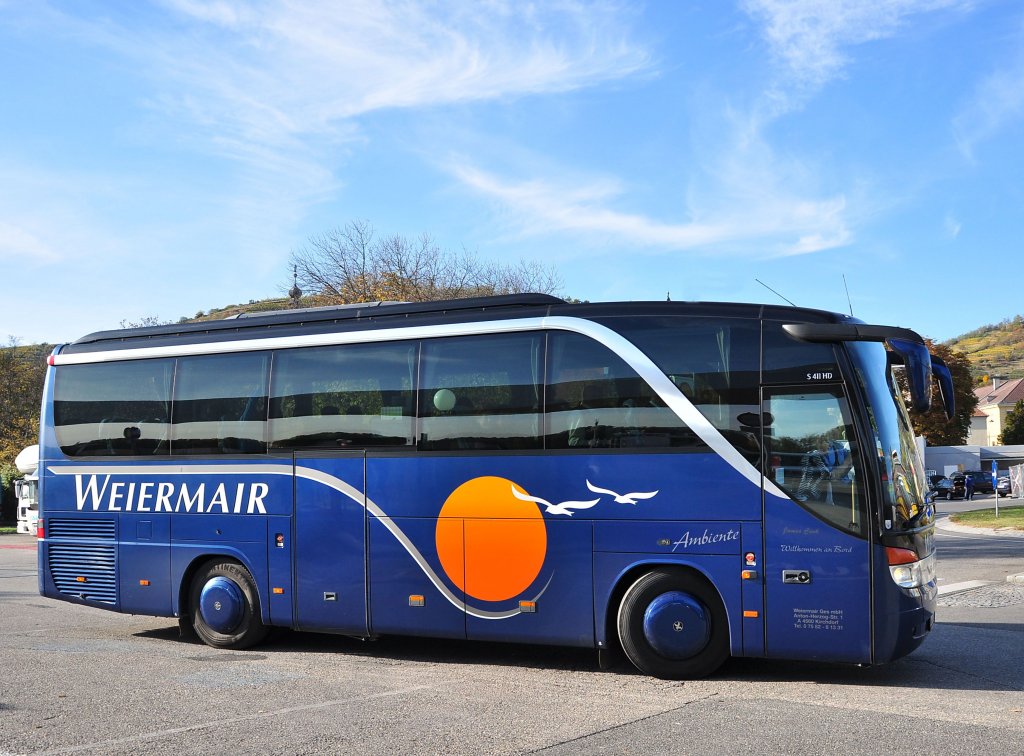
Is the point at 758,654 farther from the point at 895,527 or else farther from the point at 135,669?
the point at 135,669

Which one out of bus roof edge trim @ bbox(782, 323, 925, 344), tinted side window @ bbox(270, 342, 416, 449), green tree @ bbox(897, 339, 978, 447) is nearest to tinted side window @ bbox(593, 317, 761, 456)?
bus roof edge trim @ bbox(782, 323, 925, 344)

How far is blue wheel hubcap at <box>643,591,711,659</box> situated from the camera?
28.1 ft

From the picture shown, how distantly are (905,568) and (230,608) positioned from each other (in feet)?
22.6

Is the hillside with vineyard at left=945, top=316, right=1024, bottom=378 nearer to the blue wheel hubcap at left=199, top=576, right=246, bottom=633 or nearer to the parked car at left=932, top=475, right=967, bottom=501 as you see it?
the parked car at left=932, top=475, right=967, bottom=501

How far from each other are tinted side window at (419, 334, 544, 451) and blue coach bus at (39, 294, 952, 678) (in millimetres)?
23

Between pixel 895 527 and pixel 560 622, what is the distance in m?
3.02

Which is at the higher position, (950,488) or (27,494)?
(950,488)

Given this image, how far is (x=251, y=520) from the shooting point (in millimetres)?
10766

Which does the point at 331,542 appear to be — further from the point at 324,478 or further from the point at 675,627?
the point at 675,627

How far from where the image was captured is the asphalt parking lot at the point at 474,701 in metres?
6.48

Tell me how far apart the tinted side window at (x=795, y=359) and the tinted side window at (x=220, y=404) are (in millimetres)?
5305

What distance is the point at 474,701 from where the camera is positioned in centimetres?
785

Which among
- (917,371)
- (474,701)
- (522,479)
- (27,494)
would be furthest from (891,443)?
(27,494)

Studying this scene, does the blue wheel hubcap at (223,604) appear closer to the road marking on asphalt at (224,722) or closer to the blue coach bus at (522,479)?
the blue coach bus at (522,479)
